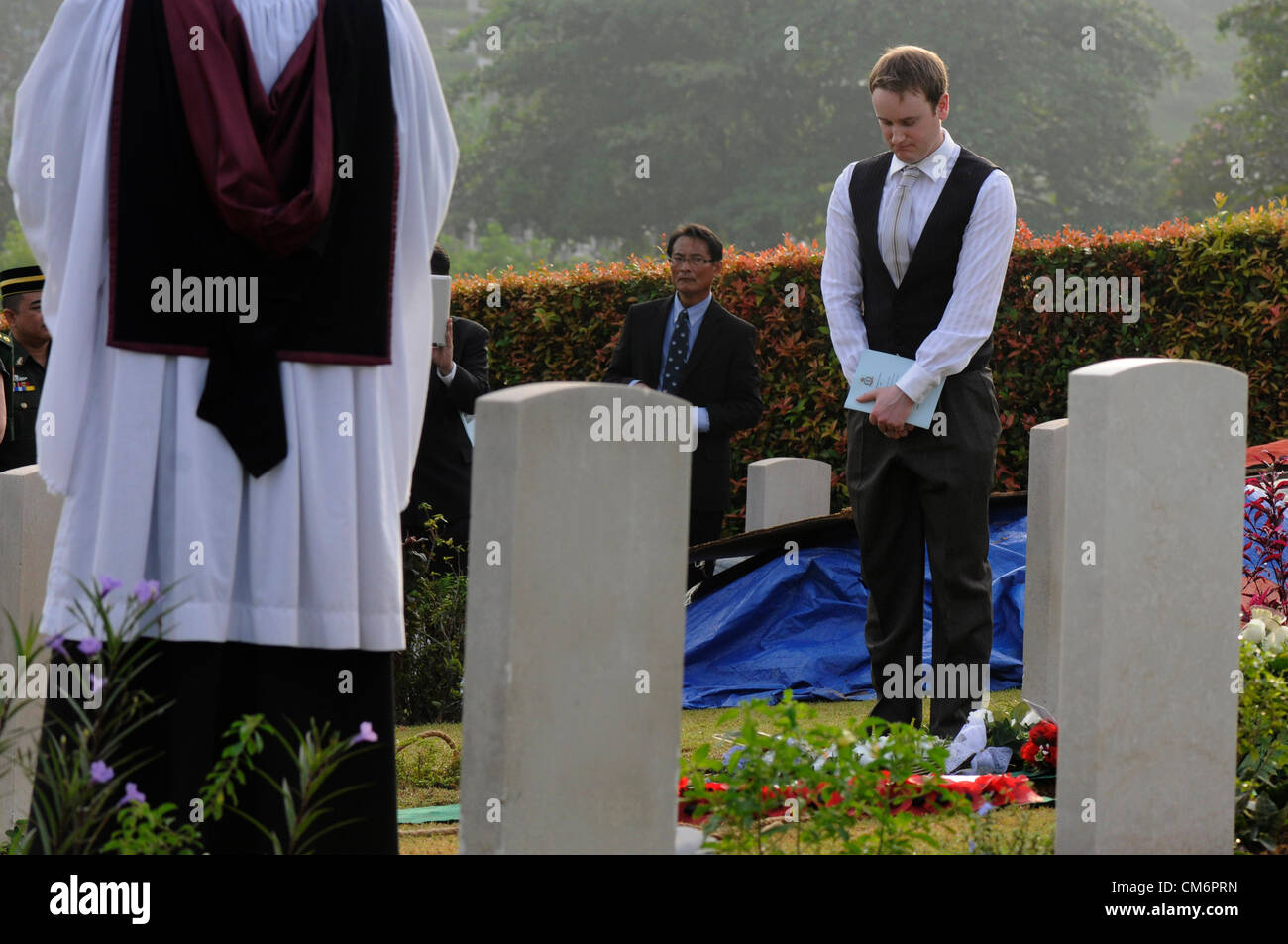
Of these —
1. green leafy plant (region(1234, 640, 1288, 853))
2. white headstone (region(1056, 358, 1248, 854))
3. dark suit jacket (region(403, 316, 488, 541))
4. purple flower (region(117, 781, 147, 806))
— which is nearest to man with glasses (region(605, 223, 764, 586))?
dark suit jacket (region(403, 316, 488, 541))

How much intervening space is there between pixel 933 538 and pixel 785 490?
3.52m

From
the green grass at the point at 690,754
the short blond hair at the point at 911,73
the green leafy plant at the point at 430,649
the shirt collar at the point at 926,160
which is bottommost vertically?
the green grass at the point at 690,754

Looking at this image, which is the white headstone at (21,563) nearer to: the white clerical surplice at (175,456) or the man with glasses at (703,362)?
the white clerical surplice at (175,456)

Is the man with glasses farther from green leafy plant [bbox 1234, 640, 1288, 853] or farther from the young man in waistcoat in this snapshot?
green leafy plant [bbox 1234, 640, 1288, 853]

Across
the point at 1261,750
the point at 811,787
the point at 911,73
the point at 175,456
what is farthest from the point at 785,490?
the point at 175,456

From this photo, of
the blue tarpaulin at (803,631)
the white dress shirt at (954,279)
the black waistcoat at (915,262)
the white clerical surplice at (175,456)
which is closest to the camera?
the white clerical surplice at (175,456)

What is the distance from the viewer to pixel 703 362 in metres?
7.96

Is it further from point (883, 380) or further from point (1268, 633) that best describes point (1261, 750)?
point (883, 380)

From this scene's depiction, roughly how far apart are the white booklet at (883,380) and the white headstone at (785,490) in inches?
129

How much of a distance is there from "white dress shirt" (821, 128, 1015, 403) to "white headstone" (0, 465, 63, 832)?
8.81ft

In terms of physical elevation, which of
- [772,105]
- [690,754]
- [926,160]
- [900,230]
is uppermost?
[772,105]

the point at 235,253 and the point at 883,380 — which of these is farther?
the point at 883,380

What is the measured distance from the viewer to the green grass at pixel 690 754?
3916mm

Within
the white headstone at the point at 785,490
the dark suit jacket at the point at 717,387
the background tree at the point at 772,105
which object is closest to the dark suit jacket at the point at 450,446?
the dark suit jacket at the point at 717,387
